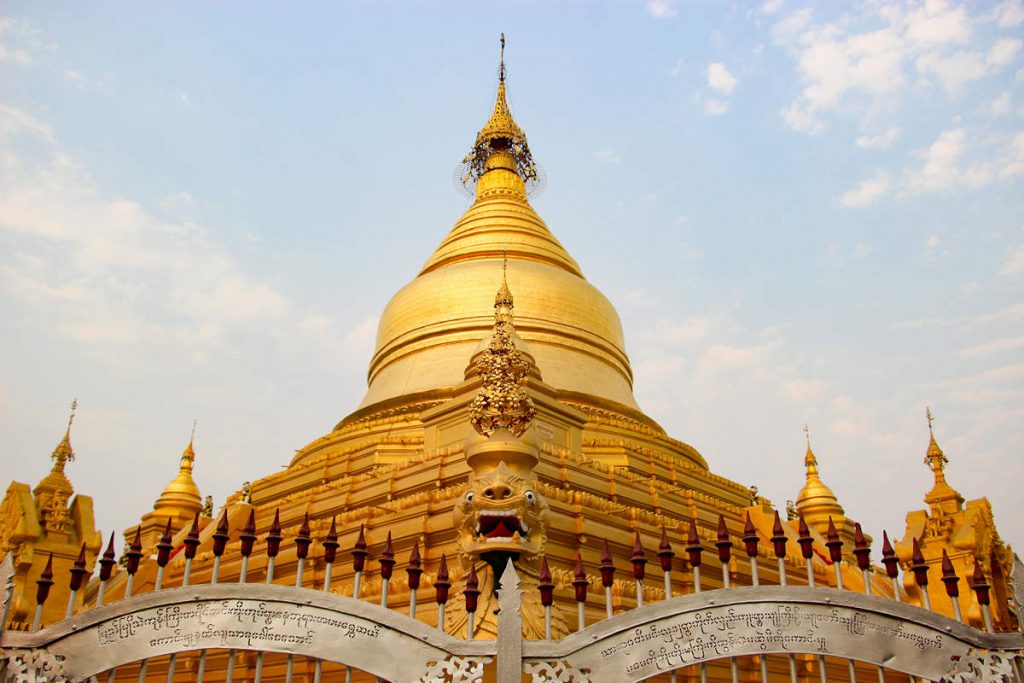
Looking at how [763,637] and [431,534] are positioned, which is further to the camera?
[431,534]

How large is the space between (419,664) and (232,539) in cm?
1644

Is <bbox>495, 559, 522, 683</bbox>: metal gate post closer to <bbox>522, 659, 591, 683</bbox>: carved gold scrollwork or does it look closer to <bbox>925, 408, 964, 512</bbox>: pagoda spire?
<bbox>522, 659, 591, 683</bbox>: carved gold scrollwork

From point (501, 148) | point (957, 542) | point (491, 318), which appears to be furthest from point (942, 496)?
point (501, 148)

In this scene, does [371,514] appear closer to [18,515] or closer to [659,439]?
[18,515]

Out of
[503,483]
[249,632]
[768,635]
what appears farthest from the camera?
[503,483]

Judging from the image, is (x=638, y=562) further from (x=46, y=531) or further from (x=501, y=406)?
(x=46, y=531)

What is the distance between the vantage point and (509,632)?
5.79 metres

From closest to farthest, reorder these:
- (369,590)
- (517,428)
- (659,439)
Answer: (517,428), (369,590), (659,439)

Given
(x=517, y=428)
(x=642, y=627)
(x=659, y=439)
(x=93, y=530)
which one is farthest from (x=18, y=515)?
(x=659, y=439)

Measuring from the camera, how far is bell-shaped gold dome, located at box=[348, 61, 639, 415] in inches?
1000

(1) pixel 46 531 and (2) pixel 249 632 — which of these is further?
(1) pixel 46 531

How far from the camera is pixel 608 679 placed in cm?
581

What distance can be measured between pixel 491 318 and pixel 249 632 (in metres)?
20.0

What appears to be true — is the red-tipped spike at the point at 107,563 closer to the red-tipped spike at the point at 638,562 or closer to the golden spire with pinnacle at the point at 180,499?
the red-tipped spike at the point at 638,562
